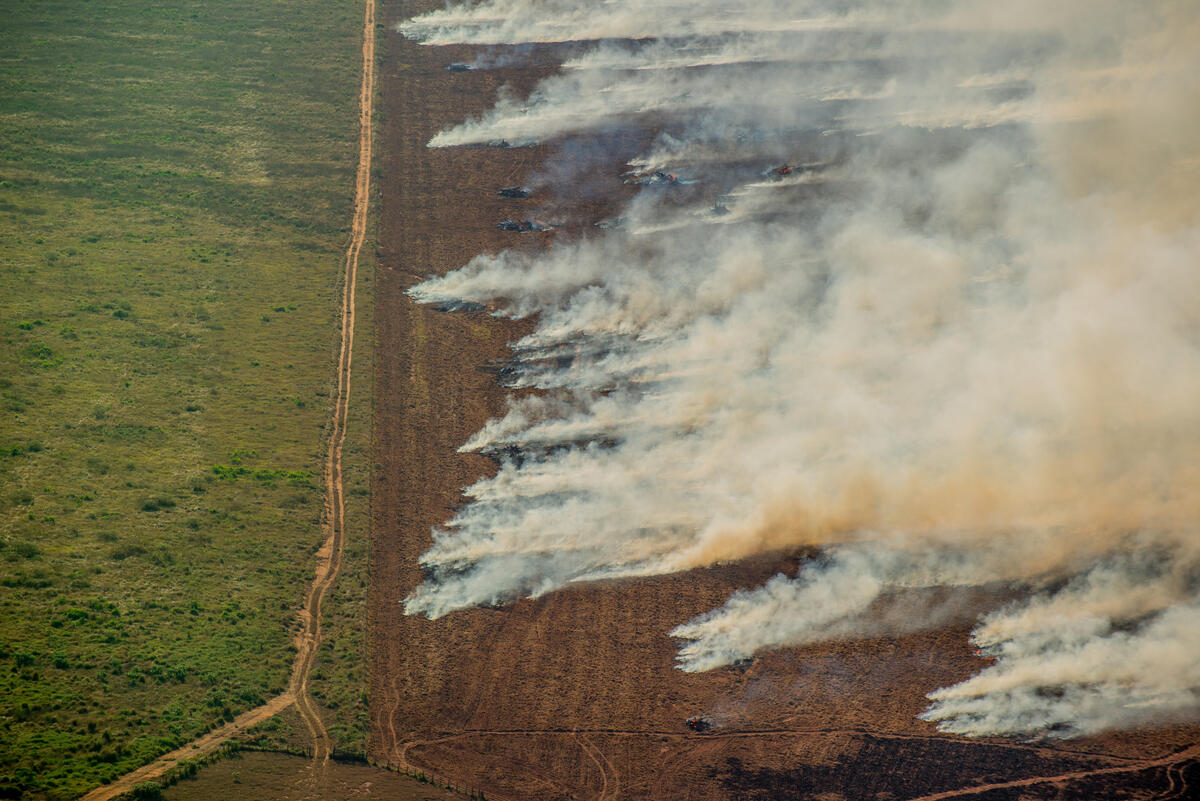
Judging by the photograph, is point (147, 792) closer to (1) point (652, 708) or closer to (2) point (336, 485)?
(1) point (652, 708)

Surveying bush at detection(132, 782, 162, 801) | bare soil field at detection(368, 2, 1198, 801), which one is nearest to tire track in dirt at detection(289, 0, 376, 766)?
bare soil field at detection(368, 2, 1198, 801)

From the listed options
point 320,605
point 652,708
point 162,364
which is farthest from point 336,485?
point 652,708

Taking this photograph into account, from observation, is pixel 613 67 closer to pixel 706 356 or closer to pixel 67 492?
pixel 706 356

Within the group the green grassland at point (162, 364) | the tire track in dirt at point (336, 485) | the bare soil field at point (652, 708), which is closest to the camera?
the bare soil field at point (652, 708)

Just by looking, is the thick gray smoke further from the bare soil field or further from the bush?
the bush

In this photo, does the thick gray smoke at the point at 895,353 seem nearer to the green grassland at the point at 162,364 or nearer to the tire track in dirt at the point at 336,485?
the tire track in dirt at the point at 336,485

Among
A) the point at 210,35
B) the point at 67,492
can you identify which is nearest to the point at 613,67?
the point at 210,35

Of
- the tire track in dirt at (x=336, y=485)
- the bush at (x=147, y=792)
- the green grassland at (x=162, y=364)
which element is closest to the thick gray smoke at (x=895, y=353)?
the tire track in dirt at (x=336, y=485)
